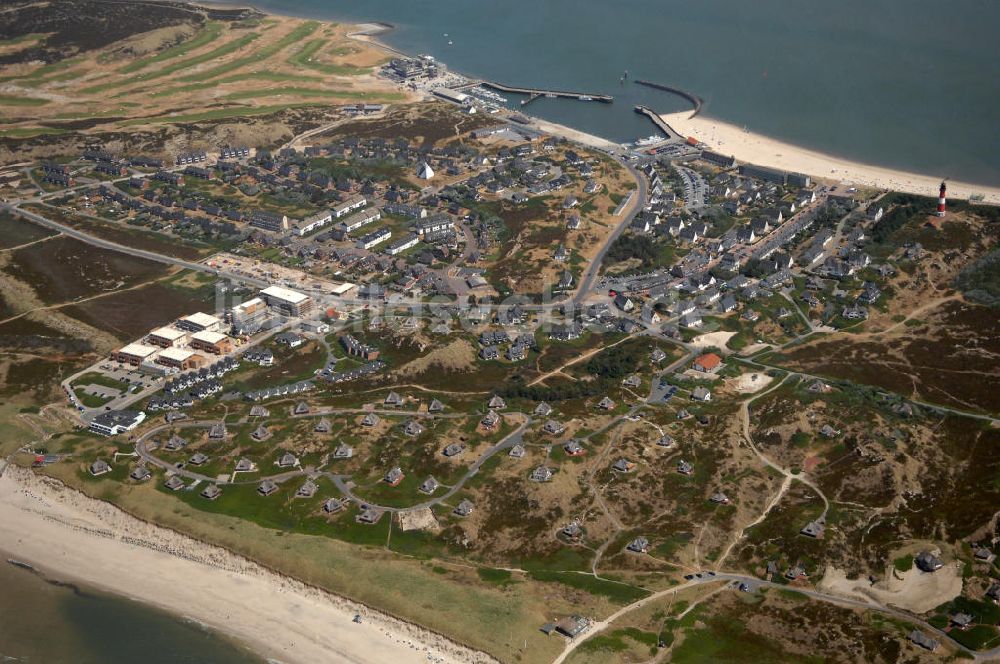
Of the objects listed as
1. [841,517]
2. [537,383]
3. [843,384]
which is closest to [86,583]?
[537,383]

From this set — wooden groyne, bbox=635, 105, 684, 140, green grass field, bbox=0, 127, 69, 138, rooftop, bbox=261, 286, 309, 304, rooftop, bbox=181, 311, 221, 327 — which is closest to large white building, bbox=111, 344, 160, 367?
rooftop, bbox=181, 311, 221, 327

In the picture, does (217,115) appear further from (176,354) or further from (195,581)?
(195,581)

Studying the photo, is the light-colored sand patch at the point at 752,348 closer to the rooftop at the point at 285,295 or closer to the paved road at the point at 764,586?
the paved road at the point at 764,586

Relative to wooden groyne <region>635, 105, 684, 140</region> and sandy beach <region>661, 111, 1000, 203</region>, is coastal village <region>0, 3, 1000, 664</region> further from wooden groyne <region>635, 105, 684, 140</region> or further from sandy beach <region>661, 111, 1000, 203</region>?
wooden groyne <region>635, 105, 684, 140</region>

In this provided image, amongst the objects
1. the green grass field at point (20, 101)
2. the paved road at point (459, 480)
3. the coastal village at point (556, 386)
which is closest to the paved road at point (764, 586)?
the coastal village at point (556, 386)

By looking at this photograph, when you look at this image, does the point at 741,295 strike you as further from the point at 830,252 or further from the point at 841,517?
the point at 841,517

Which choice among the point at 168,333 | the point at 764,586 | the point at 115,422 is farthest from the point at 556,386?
the point at 168,333
